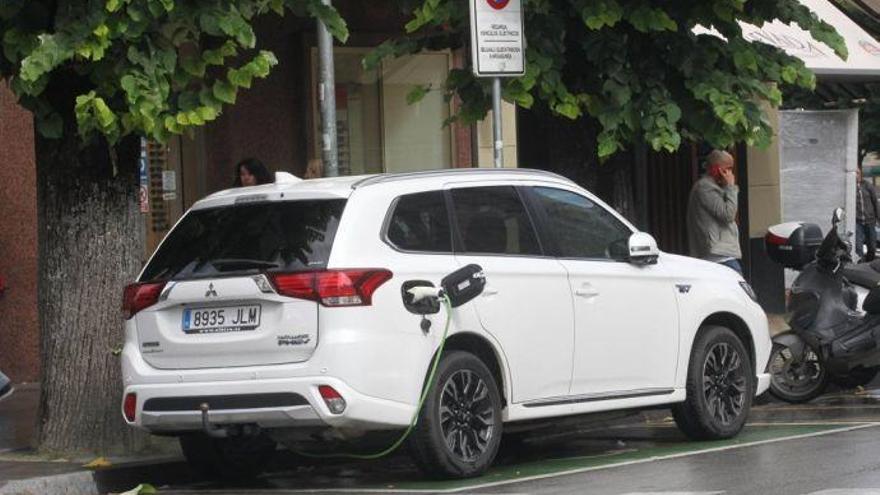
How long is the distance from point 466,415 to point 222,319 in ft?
4.58

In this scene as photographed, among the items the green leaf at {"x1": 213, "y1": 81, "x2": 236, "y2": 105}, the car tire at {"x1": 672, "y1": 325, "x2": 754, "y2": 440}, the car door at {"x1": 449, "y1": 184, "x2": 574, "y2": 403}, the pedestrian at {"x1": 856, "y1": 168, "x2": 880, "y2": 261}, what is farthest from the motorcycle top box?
the pedestrian at {"x1": 856, "y1": 168, "x2": 880, "y2": 261}

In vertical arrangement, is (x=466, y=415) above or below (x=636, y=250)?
below

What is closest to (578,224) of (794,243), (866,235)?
(794,243)

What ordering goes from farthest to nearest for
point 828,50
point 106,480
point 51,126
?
point 828,50, point 51,126, point 106,480

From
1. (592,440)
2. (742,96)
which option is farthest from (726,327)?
(742,96)

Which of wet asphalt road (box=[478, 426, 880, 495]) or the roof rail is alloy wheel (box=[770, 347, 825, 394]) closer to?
wet asphalt road (box=[478, 426, 880, 495])

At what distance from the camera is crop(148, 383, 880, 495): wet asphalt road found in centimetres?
907

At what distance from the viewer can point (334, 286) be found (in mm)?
9070

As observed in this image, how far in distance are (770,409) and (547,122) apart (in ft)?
9.32

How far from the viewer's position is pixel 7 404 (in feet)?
46.2

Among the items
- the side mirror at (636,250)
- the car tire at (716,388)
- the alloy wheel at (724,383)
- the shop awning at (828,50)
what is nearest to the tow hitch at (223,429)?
the side mirror at (636,250)

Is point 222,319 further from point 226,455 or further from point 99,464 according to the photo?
point 99,464

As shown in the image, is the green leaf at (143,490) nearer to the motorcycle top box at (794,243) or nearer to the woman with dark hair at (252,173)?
the woman with dark hair at (252,173)

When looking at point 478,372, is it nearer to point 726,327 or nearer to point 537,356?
point 537,356
